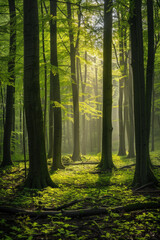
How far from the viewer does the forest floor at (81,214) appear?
10.6ft

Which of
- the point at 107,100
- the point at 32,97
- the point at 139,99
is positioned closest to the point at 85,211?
the point at 139,99

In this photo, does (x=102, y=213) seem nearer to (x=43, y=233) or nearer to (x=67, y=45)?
(x=43, y=233)

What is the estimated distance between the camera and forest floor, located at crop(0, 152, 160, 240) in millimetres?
3244

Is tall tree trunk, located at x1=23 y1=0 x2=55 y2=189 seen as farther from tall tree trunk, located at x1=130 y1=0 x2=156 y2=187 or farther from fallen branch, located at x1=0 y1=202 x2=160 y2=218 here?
tall tree trunk, located at x1=130 y1=0 x2=156 y2=187

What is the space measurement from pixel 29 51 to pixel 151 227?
5901 mm

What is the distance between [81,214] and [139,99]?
3758 mm

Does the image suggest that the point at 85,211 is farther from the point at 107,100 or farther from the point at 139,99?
the point at 107,100

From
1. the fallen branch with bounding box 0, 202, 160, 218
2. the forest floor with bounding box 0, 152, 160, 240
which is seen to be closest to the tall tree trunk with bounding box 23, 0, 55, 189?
the forest floor with bounding box 0, 152, 160, 240

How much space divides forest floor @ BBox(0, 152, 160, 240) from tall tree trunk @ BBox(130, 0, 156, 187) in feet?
1.57

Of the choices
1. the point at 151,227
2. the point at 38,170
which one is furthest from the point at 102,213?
the point at 38,170

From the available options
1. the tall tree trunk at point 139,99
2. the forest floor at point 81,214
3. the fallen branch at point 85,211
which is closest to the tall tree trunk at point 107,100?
the forest floor at point 81,214

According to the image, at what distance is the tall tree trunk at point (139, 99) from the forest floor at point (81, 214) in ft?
1.57

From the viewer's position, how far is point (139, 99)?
234 inches

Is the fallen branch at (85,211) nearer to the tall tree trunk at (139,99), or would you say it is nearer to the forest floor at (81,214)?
the forest floor at (81,214)
